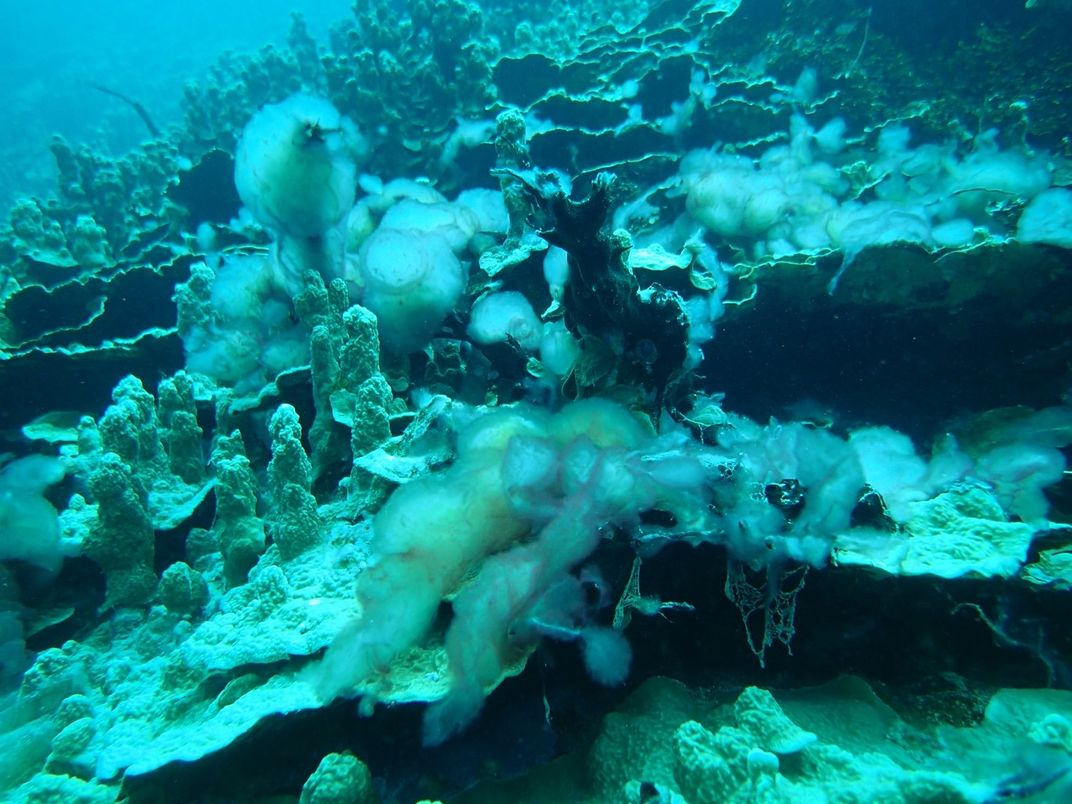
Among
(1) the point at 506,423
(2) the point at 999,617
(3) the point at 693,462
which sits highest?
(1) the point at 506,423

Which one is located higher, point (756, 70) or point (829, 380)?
point (756, 70)

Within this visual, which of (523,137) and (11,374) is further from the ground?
(523,137)

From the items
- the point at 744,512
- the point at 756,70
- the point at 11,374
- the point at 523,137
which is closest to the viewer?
the point at 744,512

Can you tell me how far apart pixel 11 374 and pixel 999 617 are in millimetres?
5432

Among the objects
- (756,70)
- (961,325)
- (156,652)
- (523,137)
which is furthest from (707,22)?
(156,652)

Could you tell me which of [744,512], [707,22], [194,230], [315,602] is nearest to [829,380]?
[744,512]

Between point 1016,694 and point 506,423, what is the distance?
67.5 inches

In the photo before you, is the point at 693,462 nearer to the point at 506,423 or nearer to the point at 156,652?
the point at 506,423

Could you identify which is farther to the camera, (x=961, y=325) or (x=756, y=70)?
(x=756, y=70)

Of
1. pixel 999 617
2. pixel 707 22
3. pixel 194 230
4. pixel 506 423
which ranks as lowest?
pixel 999 617

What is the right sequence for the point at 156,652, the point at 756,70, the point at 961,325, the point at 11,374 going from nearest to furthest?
the point at 156,652 → the point at 961,325 → the point at 11,374 → the point at 756,70

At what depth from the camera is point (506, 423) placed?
1.93 metres

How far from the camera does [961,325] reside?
114 inches

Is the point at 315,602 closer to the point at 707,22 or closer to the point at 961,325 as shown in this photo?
the point at 961,325
